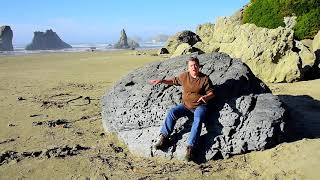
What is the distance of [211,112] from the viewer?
7.77 m

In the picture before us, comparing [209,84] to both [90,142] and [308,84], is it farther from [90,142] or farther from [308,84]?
[308,84]

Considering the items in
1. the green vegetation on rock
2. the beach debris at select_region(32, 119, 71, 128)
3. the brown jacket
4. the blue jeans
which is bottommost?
the beach debris at select_region(32, 119, 71, 128)

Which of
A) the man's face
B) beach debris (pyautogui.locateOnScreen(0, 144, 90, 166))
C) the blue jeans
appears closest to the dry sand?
beach debris (pyautogui.locateOnScreen(0, 144, 90, 166))

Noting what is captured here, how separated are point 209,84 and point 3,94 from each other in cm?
914

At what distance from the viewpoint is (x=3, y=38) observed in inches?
3184

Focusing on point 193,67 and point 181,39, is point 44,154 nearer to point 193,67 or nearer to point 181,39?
point 193,67

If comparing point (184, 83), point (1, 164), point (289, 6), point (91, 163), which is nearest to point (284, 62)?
point (289, 6)

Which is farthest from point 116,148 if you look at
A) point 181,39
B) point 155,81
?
point 181,39

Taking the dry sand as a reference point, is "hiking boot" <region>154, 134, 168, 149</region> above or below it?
above

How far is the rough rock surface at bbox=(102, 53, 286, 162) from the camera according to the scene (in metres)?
7.39

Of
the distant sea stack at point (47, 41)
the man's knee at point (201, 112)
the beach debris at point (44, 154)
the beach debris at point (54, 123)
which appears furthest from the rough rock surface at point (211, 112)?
the distant sea stack at point (47, 41)

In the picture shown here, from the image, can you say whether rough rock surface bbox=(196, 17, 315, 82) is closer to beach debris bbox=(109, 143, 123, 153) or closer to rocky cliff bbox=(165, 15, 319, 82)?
rocky cliff bbox=(165, 15, 319, 82)

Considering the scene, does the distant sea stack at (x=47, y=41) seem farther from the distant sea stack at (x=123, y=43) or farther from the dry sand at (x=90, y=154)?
the dry sand at (x=90, y=154)

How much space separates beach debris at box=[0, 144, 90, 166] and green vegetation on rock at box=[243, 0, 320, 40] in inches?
481
